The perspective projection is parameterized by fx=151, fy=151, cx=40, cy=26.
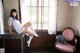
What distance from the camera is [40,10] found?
4.79 meters

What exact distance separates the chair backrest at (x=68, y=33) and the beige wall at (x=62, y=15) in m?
0.29

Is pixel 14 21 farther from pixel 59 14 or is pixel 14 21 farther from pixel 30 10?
pixel 59 14

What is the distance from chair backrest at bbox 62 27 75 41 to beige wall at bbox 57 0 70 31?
0.96ft

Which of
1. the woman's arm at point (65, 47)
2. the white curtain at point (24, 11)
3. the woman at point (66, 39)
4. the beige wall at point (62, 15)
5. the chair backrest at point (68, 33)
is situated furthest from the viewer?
the beige wall at point (62, 15)

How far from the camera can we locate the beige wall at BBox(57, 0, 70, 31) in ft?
15.6

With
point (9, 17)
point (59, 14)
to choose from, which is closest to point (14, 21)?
point (9, 17)

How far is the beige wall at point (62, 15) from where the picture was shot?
4.74 meters

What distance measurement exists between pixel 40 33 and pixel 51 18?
0.60 m

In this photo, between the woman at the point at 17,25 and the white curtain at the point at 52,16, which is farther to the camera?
the white curtain at the point at 52,16

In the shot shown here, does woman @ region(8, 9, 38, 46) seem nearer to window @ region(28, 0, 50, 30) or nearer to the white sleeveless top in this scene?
the white sleeveless top

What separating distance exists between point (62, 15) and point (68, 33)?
A: 0.65 meters

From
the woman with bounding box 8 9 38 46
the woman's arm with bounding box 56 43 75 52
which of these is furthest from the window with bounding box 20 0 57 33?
the woman's arm with bounding box 56 43 75 52

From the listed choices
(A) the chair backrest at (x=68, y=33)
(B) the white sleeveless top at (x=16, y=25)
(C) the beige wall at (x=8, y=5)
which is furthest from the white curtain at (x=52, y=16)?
(C) the beige wall at (x=8, y=5)

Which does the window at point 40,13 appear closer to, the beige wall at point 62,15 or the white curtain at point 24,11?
the white curtain at point 24,11
